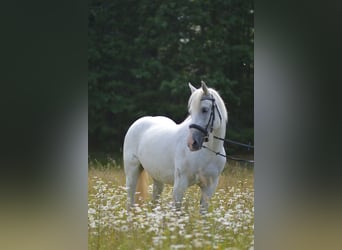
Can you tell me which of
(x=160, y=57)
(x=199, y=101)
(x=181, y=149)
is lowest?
(x=181, y=149)

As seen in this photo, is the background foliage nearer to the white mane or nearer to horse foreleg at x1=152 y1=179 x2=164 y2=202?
the white mane

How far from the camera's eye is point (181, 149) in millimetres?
4176

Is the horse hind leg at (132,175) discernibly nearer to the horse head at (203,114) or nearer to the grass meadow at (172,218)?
the grass meadow at (172,218)

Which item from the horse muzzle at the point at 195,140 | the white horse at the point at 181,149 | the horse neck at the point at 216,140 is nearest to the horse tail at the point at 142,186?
the white horse at the point at 181,149

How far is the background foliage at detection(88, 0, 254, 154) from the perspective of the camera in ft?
12.8

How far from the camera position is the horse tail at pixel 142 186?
163 inches

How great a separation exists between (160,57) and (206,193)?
946mm

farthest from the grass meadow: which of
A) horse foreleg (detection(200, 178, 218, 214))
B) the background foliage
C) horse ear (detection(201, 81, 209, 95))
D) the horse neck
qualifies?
horse ear (detection(201, 81, 209, 95))

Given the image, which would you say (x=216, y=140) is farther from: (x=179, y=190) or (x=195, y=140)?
(x=179, y=190)

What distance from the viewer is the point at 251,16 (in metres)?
3.91

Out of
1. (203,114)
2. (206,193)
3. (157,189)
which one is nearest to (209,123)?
(203,114)
